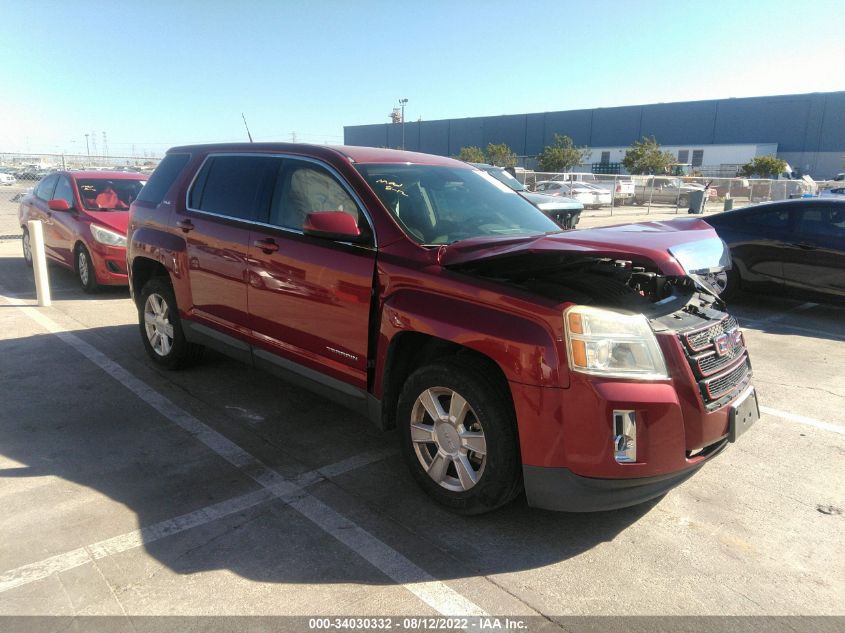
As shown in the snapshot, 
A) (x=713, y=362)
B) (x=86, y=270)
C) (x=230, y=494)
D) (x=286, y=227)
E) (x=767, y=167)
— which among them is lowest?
(x=230, y=494)

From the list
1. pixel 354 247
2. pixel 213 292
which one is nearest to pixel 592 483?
pixel 354 247

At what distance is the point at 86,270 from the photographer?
882 cm

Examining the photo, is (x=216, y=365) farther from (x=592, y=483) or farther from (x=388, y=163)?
(x=592, y=483)

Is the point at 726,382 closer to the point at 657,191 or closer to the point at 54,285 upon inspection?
the point at 54,285

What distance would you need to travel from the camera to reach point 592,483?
282 cm

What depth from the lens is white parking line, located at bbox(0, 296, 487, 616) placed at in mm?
2703

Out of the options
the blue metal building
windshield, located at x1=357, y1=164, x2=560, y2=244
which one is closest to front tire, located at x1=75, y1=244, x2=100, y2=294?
windshield, located at x1=357, y1=164, x2=560, y2=244

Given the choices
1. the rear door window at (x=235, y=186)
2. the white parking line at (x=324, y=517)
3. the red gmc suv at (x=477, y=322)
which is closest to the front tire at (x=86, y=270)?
the white parking line at (x=324, y=517)

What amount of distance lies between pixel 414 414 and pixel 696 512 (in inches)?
65.0

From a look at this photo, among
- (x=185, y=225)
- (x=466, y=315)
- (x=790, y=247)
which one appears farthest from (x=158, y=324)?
(x=790, y=247)

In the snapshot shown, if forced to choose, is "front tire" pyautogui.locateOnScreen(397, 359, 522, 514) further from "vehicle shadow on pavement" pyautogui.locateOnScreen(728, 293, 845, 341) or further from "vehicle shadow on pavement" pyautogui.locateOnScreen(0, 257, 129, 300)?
"vehicle shadow on pavement" pyautogui.locateOnScreen(0, 257, 129, 300)

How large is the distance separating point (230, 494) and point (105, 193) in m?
7.58

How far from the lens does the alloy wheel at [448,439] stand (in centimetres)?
318

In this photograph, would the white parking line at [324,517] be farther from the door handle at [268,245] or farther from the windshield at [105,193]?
the windshield at [105,193]
